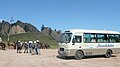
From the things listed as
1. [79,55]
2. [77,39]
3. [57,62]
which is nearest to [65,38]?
[77,39]

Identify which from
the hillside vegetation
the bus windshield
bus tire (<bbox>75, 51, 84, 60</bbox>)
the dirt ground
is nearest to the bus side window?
the bus windshield

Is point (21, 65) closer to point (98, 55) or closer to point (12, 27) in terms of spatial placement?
point (98, 55)

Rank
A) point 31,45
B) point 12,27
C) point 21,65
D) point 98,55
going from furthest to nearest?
1. point 12,27
2. point 31,45
3. point 98,55
4. point 21,65

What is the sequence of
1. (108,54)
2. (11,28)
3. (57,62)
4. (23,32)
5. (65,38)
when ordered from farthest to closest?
(11,28)
(23,32)
(108,54)
(65,38)
(57,62)

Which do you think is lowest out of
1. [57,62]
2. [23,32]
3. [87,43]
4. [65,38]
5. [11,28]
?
[57,62]

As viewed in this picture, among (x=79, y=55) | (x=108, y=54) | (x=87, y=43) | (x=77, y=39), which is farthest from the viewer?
(x=108, y=54)

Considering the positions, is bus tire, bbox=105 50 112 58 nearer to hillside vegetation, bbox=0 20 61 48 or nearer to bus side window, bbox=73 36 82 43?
bus side window, bbox=73 36 82 43

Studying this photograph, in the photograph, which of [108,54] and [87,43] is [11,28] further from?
[87,43]

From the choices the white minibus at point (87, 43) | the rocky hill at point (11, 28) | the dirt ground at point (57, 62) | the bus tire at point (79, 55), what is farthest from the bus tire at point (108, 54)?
the rocky hill at point (11, 28)

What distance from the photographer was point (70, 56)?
1209 inches

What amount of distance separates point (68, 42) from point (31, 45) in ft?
28.6

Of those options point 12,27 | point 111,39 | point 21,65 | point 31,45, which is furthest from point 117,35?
point 12,27

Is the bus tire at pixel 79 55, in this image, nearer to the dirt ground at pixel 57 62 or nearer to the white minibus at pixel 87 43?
the white minibus at pixel 87 43

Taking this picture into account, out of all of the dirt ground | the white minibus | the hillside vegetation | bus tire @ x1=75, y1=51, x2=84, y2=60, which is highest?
the hillside vegetation
